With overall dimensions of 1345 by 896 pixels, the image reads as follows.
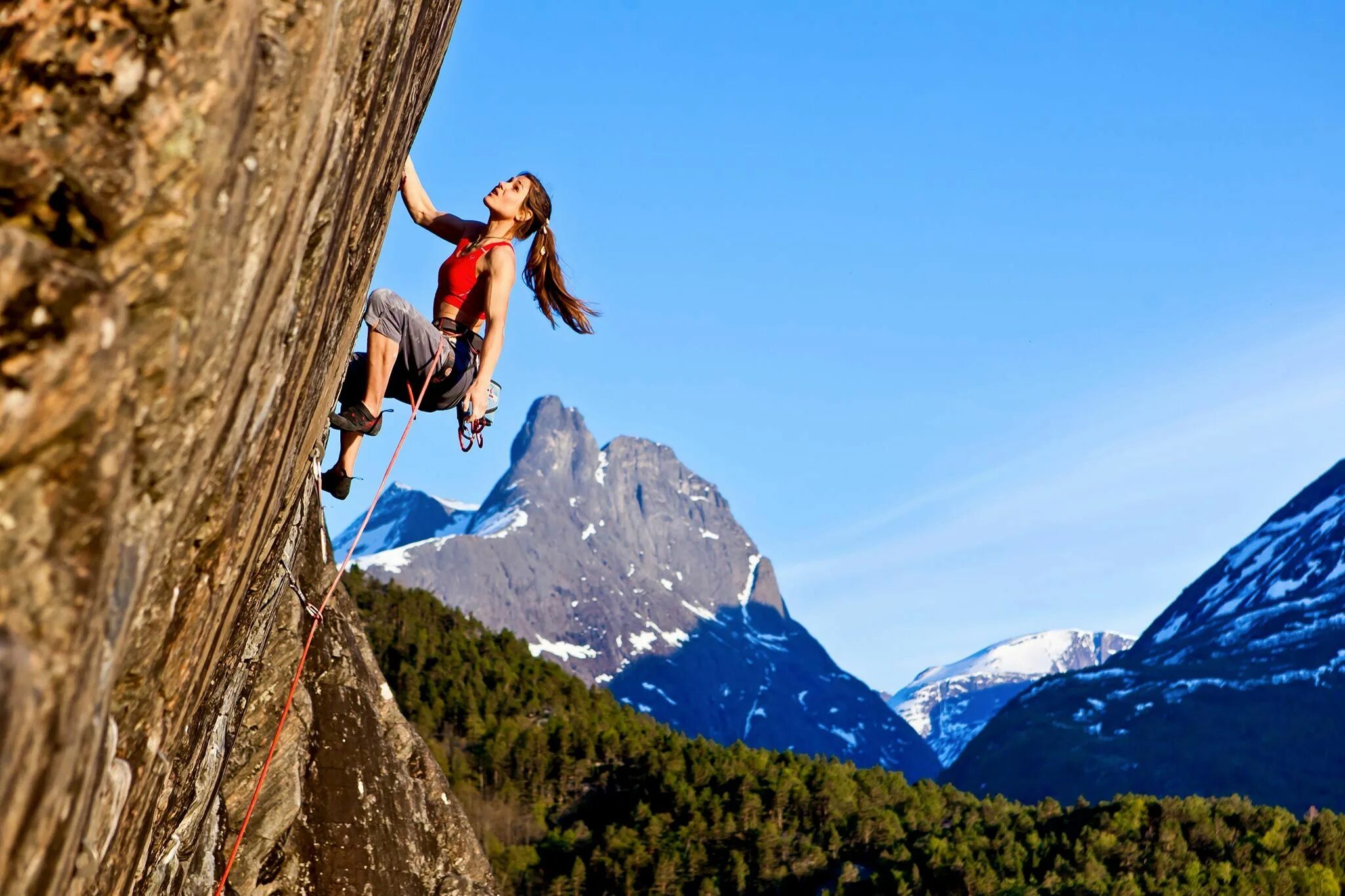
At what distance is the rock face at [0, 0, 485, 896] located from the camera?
3.04 meters

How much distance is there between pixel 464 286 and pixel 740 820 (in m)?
47.8

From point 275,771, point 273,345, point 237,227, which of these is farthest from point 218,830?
point 237,227

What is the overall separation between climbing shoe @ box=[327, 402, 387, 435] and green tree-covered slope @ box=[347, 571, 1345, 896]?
1372 inches

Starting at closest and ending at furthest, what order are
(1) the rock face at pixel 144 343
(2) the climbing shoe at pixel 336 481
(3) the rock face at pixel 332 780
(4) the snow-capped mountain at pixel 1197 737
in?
1. (1) the rock face at pixel 144 343
2. (2) the climbing shoe at pixel 336 481
3. (3) the rock face at pixel 332 780
4. (4) the snow-capped mountain at pixel 1197 737

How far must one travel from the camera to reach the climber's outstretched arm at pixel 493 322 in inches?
295

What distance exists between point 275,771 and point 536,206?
18.6 ft

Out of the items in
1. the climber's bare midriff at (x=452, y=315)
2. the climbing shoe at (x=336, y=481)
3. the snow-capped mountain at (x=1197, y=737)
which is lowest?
the climbing shoe at (x=336, y=481)

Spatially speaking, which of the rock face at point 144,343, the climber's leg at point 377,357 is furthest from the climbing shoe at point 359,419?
the rock face at point 144,343

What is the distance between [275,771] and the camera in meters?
10.4

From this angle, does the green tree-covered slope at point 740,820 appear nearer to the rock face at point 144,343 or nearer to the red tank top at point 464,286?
the red tank top at point 464,286

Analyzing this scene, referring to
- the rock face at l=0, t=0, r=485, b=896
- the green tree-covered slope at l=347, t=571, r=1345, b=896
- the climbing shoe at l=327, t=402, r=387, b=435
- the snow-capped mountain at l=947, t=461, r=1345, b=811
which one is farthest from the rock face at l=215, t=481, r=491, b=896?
the snow-capped mountain at l=947, t=461, r=1345, b=811

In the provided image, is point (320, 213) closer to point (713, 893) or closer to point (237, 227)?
point (237, 227)

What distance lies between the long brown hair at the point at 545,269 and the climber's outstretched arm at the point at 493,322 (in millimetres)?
437

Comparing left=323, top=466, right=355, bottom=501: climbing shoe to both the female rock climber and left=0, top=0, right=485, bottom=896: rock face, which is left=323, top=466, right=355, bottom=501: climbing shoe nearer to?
the female rock climber
